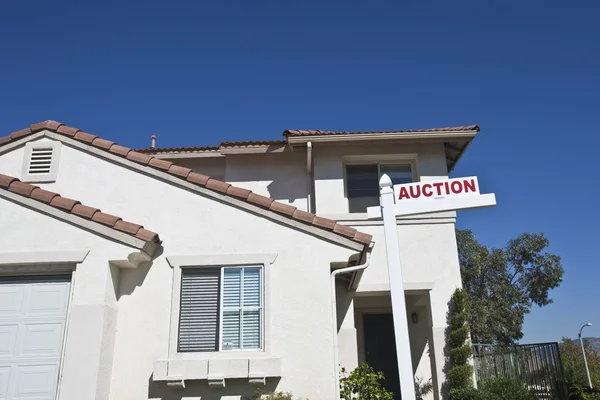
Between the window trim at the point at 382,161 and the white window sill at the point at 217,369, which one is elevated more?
the window trim at the point at 382,161

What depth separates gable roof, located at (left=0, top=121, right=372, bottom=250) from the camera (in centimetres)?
768

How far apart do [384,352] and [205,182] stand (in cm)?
863

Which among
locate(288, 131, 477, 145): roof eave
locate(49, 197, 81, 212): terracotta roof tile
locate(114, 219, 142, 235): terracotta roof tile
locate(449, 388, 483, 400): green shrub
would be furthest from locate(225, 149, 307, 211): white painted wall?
locate(49, 197, 81, 212): terracotta roof tile

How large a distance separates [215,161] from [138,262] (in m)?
7.60

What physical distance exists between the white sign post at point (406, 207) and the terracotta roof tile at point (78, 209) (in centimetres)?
367

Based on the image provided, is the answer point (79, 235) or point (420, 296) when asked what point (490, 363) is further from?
→ point (79, 235)

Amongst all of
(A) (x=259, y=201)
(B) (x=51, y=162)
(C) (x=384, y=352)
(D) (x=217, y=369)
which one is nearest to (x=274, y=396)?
(D) (x=217, y=369)

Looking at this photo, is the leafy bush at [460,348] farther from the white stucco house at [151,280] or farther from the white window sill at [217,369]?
the white window sill at [217,369]

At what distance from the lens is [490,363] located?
12336 mm

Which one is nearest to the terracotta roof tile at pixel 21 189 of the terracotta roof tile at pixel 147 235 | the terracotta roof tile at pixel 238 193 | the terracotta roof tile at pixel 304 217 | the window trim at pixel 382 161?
the terracotta roof tile at pixel 147 235

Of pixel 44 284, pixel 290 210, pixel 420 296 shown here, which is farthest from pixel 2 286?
pixel 420 296

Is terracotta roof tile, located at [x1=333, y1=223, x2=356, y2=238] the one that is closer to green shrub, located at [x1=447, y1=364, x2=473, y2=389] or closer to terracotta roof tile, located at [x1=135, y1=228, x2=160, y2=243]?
terracotta roof tile, located at [x1=135, y1=228, x2=160, y2=243]

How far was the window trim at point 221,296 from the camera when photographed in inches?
281

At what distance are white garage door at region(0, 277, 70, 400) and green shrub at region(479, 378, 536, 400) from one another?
840 cm
